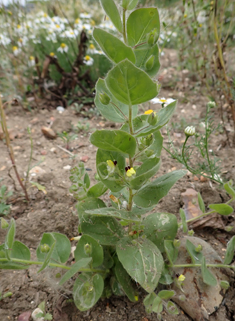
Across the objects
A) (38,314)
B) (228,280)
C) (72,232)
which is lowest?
(38,314)

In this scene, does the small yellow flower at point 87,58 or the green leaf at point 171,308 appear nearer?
the green leaf at point 171,308

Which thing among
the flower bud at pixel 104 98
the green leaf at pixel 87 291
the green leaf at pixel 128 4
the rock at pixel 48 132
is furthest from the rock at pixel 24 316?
the rock at pixel 48 132

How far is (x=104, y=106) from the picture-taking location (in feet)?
3.00

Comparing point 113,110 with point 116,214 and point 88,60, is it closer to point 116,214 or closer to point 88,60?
point 116,214

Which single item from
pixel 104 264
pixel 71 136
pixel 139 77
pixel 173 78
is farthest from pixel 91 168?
pixel 173 78

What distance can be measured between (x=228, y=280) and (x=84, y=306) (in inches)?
27.5

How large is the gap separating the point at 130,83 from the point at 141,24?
0.79 feet

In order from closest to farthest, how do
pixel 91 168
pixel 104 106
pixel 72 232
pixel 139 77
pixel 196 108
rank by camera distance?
pixel 139 77
pixel 104 106
pixel 72 232
pixel 91 168
pixel 196 108

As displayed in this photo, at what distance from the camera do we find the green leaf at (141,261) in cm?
92

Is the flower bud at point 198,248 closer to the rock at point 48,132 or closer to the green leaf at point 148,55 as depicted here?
the green leaf at point 148,55

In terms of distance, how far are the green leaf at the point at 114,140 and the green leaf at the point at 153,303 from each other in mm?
609

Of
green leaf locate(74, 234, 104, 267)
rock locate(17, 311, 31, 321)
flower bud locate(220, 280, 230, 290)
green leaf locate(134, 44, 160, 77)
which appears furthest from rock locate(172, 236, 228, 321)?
green leaf locate(134, 44, 160, 77)

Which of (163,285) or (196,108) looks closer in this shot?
(163,285)

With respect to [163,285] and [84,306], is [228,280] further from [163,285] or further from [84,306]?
[84,306]
